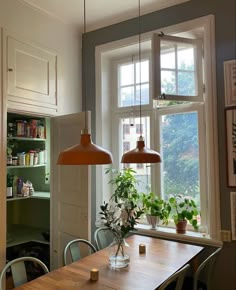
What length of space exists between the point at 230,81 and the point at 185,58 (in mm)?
547

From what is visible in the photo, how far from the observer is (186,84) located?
9.26ft

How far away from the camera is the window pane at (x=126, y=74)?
11.4ft

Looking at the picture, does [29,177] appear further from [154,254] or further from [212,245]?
[212,245]

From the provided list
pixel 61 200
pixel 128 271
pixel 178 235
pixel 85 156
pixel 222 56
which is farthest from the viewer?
pixel 61 200

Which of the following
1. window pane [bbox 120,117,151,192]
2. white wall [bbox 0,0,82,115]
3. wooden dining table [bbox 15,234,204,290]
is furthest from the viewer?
window pane [bbox 120,117,151,192]

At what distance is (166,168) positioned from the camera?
311 centimetres

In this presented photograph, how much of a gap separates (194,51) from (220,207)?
60.5 inches

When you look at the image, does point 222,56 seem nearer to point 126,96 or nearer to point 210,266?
point 126,96

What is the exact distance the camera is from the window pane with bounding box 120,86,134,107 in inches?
136

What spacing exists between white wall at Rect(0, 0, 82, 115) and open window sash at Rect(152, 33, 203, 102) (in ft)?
3.56

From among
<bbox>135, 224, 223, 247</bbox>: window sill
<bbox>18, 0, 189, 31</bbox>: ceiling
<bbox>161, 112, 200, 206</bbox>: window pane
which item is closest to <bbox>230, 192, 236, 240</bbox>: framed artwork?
<bbox>135, 224, 223, 247</bbox>: window sill

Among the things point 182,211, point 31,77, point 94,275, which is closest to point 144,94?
point 31,77

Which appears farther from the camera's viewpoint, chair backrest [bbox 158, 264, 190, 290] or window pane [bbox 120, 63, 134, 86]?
window pane [bbox 120, 63, 134, 86]

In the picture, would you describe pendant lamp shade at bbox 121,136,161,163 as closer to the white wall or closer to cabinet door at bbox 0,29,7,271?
cabinet door at bbox 0,29,7,271
